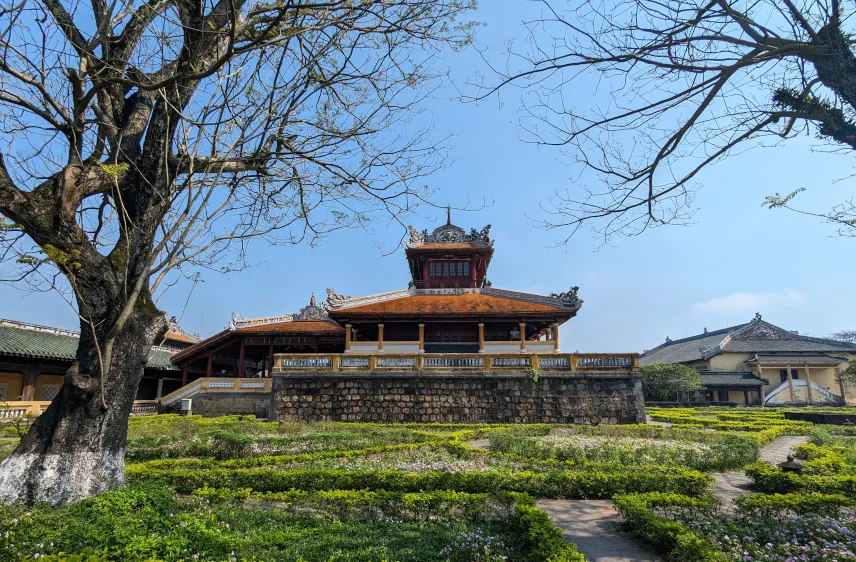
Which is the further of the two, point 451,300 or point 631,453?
point 451,300

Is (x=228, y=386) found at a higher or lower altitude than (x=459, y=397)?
higher

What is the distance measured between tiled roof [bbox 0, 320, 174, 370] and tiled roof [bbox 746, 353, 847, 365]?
45.6m

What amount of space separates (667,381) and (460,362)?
2307cm

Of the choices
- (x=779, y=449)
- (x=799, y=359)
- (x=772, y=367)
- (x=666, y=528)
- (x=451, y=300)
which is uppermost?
(x=451, y=300)

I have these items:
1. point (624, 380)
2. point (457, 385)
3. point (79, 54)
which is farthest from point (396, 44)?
point (624, 380)

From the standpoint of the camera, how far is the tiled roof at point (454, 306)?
70.9ft

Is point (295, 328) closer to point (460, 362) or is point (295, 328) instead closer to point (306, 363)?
point (306, 363)

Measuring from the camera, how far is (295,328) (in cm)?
2528

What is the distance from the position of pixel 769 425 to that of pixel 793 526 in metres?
15.2

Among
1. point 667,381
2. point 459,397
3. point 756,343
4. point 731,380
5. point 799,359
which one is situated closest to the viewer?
point 459,397

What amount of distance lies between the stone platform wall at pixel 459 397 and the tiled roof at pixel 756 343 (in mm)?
30913

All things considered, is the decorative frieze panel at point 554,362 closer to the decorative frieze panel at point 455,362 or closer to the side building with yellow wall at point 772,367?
the decorative frieze panel at point 455,362

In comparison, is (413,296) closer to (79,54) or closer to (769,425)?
(769,425)

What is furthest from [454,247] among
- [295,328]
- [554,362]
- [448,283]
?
[554,362]
